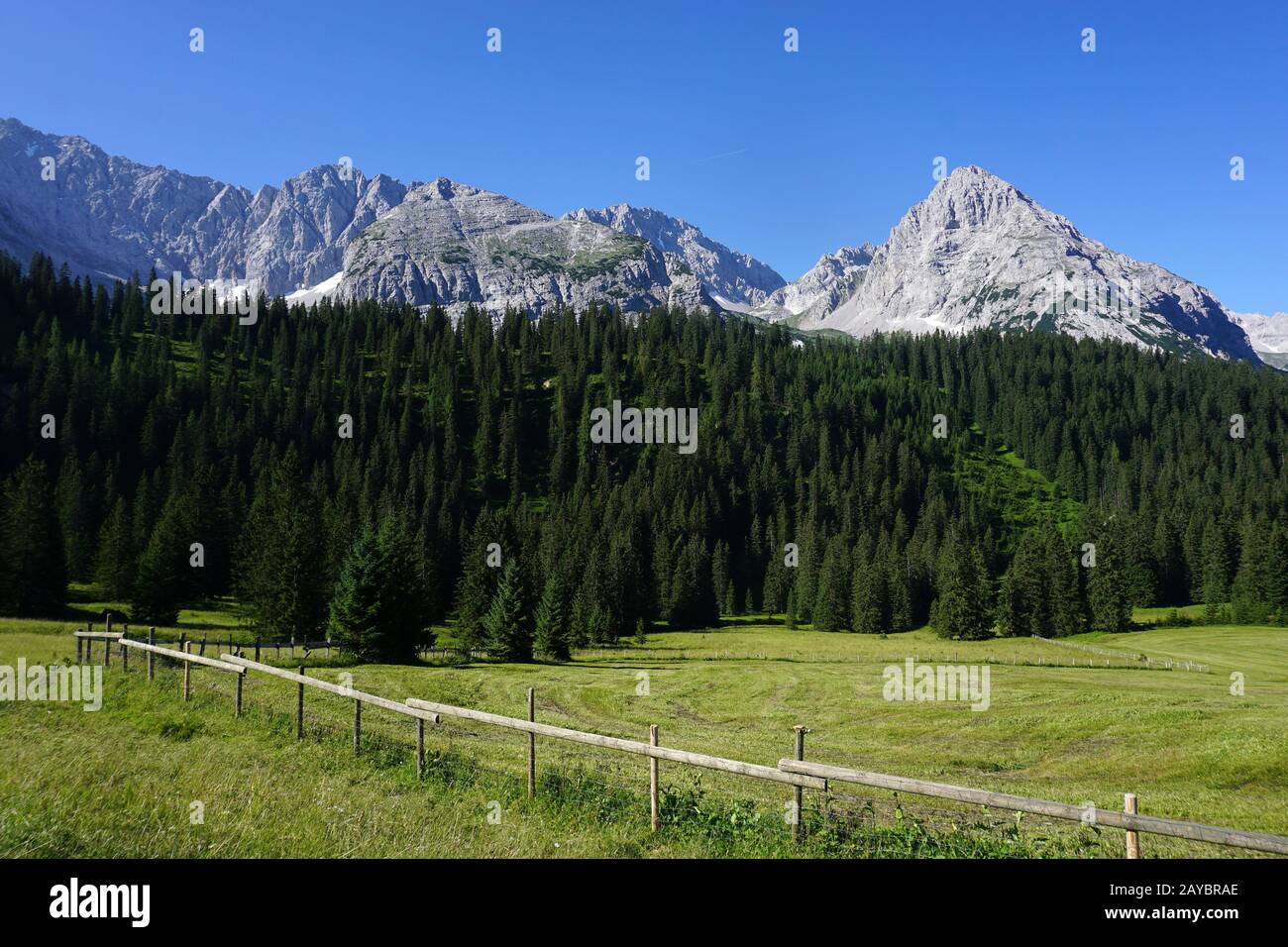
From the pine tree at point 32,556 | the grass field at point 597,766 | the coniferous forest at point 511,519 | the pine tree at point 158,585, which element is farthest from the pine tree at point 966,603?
the pine tree at point 32,556

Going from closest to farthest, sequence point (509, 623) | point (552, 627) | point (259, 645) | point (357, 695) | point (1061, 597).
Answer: point (357, 695)
point (259, 645)
point (509, 623)
point (552, 627)
point (1061, 597)

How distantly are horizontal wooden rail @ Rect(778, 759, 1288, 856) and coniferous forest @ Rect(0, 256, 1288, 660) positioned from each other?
50154 millimetres

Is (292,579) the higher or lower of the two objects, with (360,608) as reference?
higher

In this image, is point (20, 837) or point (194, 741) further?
point (194, 741)

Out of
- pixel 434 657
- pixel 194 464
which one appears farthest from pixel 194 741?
pixel 194 464

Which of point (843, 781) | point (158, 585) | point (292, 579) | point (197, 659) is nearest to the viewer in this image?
point (843, 781)

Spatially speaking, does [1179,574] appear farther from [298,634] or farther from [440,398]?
[440,398]

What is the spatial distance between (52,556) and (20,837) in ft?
288

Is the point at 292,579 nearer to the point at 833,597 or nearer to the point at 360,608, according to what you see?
the point at 360,608

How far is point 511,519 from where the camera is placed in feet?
344

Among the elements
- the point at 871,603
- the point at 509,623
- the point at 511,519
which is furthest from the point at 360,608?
the point at 871,603

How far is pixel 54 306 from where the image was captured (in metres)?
200

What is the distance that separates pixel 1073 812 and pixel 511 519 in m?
99.0
